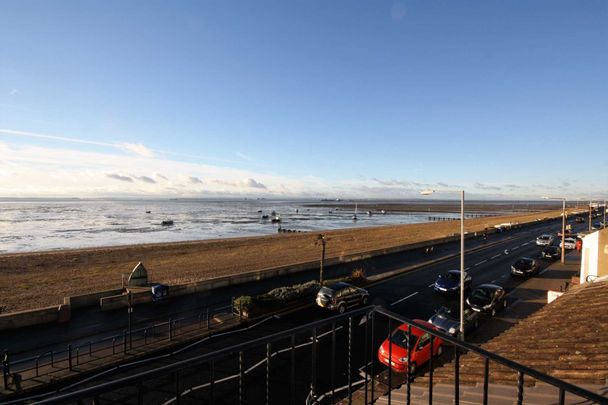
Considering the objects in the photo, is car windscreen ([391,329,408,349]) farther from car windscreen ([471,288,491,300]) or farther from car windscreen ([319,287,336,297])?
car windscreen ([471,288,491,300])

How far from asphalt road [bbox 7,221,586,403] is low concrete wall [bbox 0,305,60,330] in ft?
26.1

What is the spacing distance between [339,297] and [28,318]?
16.0m

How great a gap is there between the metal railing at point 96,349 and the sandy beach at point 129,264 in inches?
378

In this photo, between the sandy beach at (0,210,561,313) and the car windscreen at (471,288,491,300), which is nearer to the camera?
the car windscreen at (471,288,491,300)

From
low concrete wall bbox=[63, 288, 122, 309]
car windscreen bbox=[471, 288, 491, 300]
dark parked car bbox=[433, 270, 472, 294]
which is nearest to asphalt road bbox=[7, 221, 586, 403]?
dark parked car bbox=[433, 270, 472, 294]

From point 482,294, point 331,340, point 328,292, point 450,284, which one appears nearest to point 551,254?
point 450,284

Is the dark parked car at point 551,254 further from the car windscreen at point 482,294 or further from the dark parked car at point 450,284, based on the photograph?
the car windscreen at point 482,294

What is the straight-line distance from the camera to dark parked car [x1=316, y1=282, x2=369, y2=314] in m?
19.7

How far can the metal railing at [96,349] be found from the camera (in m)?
12.4

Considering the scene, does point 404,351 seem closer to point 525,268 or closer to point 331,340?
point 331,340

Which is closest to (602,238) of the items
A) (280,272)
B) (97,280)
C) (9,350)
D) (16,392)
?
(280,272)

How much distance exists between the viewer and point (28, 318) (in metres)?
17.2

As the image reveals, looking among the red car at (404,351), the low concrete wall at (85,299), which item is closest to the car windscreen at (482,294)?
the red car at (404,351)

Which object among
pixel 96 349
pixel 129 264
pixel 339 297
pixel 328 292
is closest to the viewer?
pixel 96 349
